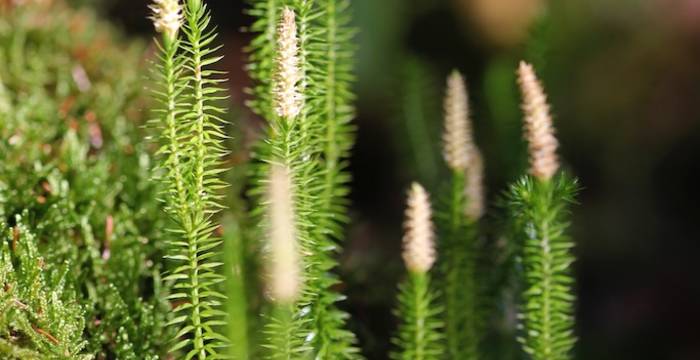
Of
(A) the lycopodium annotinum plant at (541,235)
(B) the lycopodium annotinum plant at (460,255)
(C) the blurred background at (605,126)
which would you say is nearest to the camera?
(A) the lycopodium annotinum plant at (541,235)

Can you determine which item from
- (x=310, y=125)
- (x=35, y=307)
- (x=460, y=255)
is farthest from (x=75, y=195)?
(x=460, y=255)

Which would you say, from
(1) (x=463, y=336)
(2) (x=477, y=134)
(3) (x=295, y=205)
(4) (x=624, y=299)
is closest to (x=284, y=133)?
(3) (x=295, y=205)

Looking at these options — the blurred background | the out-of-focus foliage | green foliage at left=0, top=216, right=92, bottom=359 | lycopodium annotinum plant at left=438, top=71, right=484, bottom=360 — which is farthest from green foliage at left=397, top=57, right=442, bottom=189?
green foliage at left=0, top=216, right=92, bottom=359

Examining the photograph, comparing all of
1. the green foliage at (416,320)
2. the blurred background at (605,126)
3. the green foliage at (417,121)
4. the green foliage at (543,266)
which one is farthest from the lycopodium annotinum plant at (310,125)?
the blurred background at (605,126)

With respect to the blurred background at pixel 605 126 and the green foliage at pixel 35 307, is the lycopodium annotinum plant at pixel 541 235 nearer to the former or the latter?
the green foliage at pixel 35 307

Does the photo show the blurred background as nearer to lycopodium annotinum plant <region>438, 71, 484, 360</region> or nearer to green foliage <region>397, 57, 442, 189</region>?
green foliage <region>397, 57, 442, 189</region>

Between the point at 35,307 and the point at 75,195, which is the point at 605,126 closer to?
the point at 75,195

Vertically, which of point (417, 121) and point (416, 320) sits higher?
point (417, 121)

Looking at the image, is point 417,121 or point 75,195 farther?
point 417,121
